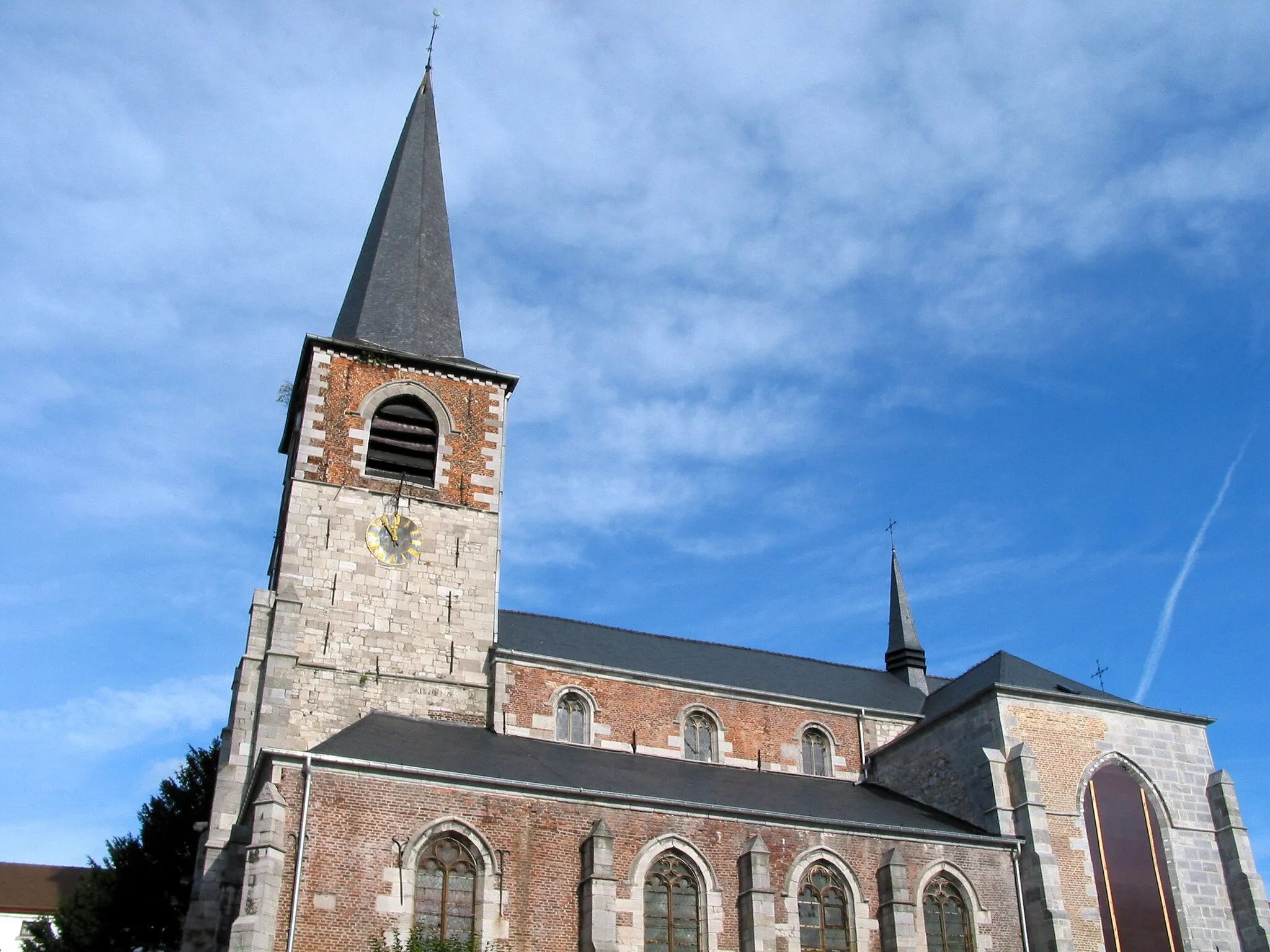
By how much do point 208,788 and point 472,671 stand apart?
9.63 m

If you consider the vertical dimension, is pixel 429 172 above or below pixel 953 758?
above

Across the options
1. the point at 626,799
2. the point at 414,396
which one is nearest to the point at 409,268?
the point at 414,396

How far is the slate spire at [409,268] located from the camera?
91.0ft

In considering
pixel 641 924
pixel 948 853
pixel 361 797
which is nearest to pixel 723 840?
pixel 641 924

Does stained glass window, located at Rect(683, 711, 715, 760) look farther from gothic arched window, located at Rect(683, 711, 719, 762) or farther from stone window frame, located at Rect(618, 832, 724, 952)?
stone window frame, located at Rect(618, 832, 724, 952)

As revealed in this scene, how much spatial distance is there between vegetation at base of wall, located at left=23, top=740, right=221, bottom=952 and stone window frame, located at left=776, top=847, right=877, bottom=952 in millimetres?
13724

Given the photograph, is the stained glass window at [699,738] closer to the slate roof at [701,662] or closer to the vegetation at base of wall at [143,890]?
the slate roof at [701,662]

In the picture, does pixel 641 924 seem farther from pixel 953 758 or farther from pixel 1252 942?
pixel 1252 942

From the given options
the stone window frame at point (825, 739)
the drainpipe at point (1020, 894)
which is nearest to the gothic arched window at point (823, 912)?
the drainpipe at point (1020, 894)

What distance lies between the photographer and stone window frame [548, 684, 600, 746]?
24203mm

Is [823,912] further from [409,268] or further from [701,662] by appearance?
[409,268]

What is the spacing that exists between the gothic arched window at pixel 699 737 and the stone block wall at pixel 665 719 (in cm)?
19

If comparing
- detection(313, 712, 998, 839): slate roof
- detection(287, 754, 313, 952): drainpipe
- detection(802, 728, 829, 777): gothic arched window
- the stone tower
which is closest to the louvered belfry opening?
the stone tower

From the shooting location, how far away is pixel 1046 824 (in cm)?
2261
